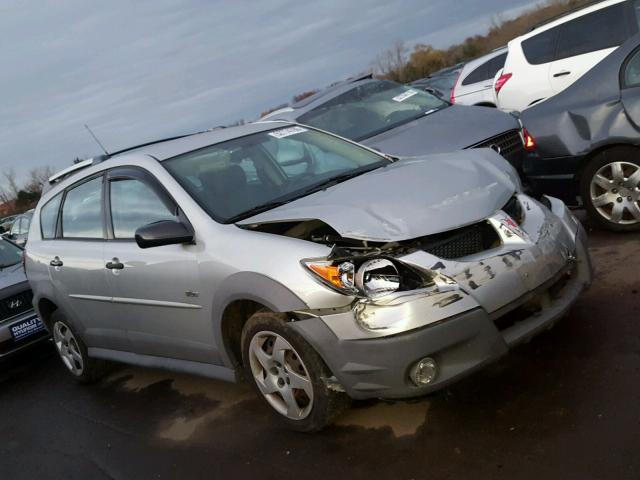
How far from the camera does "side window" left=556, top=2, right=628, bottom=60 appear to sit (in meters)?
7.51

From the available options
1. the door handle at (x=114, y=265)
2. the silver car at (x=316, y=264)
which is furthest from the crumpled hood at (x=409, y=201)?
the door handle at (x=114, y=265)

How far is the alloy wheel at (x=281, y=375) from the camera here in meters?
3.50

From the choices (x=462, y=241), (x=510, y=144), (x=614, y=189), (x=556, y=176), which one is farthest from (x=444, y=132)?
(x=462, y=241)

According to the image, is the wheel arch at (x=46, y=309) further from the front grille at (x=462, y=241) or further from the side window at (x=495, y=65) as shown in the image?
the side window at (x=495, y=65)

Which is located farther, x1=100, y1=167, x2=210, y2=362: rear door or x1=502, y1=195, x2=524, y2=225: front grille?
x1=100, y1=167, x2=210, y2=362: rear door

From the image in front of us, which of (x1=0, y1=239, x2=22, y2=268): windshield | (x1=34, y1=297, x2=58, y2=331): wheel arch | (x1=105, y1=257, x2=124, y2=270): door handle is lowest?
(x1=34, y1=297, x2=58, y2=331): wheel arch

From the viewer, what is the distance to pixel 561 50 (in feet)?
27.4

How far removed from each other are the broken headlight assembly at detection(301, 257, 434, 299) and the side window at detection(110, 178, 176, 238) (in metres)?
1.24

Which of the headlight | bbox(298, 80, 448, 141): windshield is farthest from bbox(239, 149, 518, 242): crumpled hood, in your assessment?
bbox(298, 80, 448, 141): windshield

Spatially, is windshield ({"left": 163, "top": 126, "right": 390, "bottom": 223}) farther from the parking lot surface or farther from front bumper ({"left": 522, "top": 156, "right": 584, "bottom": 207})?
front bumper ({"left": 522, "top": 156, "right": 584, "bottom": 207})

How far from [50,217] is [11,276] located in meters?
1.97

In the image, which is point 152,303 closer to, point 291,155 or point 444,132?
point 291,155

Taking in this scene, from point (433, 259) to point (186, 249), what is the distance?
59.0 inches

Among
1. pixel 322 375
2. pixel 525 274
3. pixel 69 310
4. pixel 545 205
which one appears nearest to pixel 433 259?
pixel 525 274
